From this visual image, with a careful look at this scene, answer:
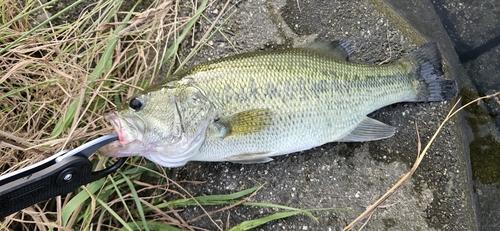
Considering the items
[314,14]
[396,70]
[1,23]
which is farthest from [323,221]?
[1,23]

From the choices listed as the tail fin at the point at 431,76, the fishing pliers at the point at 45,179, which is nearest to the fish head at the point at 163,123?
the fishing pliers at the point at 45,179

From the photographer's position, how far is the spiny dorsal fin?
2.80 m

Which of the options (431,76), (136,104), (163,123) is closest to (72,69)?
(136,104)

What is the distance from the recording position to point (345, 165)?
2.80 metres

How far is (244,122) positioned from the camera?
2457 millimetres

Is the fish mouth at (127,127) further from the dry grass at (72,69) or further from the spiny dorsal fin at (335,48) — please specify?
the spiny dorsal fin at (335,48)

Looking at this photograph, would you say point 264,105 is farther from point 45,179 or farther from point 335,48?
point 45,179

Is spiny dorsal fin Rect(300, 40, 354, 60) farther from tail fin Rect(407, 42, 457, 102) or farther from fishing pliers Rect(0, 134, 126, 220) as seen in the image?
fishing pliers Rect(0, 134, 126, 220)

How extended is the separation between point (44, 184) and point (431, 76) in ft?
7.66

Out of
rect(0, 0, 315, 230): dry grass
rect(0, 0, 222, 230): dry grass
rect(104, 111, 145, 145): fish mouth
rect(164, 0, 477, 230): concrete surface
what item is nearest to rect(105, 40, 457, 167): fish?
rect(104, 111, 145, 145): fish mouth

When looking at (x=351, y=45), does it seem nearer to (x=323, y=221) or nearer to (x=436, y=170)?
(x=436, y=170)

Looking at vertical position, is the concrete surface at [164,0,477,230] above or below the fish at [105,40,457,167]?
below

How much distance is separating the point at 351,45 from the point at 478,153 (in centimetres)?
116

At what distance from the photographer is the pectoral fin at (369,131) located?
2717 mm
